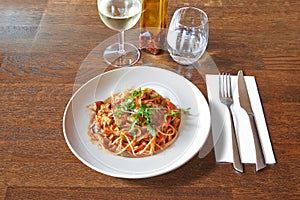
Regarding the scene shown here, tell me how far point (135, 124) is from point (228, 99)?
0.27 m

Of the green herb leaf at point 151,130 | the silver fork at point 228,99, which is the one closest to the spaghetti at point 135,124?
the green herb leaf at point 151,130

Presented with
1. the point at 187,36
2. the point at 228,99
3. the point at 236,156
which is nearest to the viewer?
the point at 236,156

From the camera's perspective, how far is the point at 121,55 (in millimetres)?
1078

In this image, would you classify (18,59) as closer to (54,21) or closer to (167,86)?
(54,21)

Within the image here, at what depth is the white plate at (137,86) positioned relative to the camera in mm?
781

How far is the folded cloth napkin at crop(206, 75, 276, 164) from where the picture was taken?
838 mm

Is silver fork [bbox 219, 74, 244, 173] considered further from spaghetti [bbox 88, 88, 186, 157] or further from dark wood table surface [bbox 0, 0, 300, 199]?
spaghetti [bbox 88, 88, 186, 157]

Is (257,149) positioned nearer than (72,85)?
Yes

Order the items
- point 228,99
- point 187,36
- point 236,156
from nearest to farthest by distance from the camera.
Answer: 1. point 236,156
2. point 228,99
3. point 187,36

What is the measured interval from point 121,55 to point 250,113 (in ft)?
1.36

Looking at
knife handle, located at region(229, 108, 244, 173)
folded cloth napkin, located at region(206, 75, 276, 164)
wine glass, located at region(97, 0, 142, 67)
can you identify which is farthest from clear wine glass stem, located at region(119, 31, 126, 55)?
knife handle, located at region(229, 108, 244, 173)

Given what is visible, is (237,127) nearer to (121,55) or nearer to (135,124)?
(135,124)

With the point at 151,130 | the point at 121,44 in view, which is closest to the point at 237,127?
the point at 151,130

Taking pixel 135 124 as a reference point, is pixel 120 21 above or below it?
above
